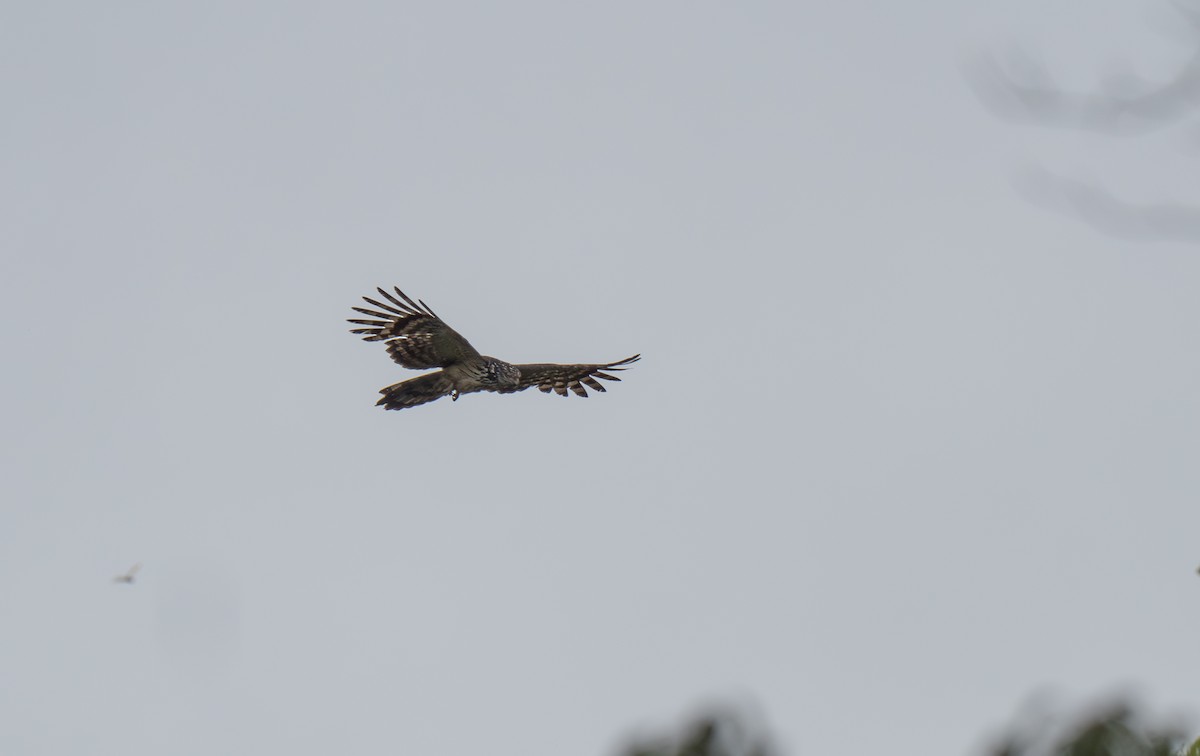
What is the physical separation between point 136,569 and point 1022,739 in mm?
12567

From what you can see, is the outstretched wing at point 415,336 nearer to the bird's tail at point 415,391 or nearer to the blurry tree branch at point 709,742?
the bird's tail at point 415,391

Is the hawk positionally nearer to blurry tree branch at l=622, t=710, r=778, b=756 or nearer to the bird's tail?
the bird's tail

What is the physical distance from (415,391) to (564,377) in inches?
126

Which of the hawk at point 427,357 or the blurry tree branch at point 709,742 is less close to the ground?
the hawk at point 427,357

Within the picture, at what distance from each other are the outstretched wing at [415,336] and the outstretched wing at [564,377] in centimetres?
Result: 168

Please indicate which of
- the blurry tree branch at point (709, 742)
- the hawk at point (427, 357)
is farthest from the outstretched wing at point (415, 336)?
the blurry tree branch at point (709, 742)

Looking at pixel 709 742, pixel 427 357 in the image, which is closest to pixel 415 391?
pixel 427 357

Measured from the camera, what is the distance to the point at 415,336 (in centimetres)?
2014

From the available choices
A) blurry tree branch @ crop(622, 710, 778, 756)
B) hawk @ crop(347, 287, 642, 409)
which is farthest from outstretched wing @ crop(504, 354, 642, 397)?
blurry tree branch @ crop(622, 710, 778, 756)

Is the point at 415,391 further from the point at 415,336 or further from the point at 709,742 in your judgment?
the point at 709,742

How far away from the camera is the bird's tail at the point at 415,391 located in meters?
20.2

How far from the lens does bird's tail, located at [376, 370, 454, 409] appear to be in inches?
796

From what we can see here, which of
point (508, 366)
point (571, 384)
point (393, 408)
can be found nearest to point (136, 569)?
point (393, 408)

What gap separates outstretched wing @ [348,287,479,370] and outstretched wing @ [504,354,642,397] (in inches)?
66.1
